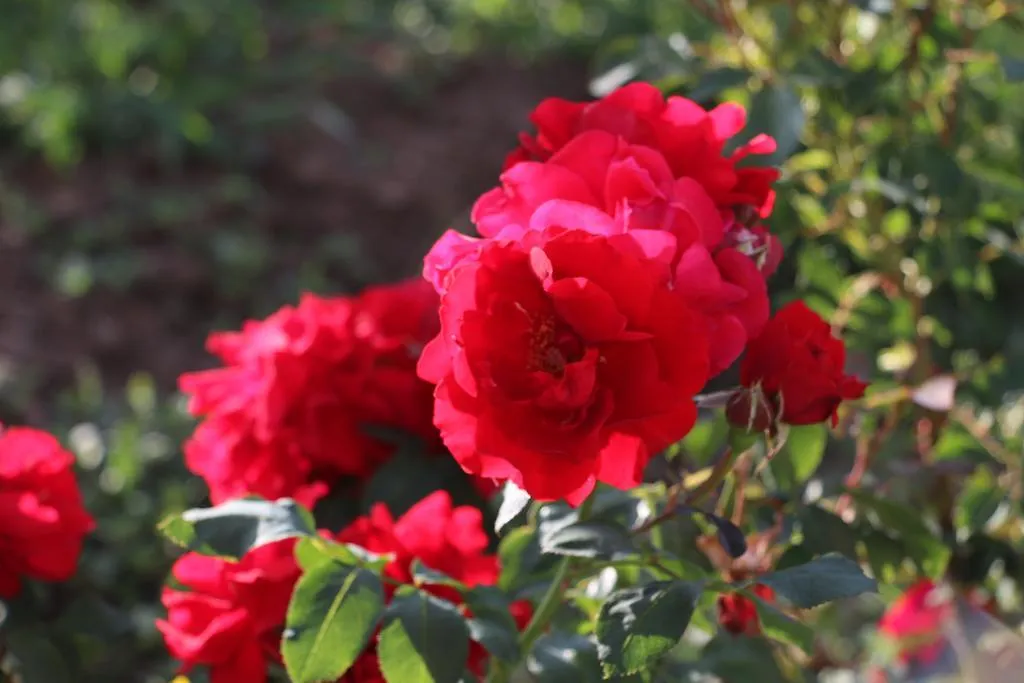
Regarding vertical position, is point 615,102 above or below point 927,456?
above

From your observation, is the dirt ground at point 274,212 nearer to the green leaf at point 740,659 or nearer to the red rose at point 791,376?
the green leaf at point 740,659

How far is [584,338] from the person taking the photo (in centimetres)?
73

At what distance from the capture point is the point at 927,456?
4.26ft

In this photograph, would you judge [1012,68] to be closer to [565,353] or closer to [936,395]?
[936,395]

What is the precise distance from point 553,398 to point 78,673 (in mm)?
674

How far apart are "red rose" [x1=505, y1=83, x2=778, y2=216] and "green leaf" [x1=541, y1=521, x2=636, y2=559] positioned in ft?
0.74

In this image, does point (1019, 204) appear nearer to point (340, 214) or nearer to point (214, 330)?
point (214, 330)

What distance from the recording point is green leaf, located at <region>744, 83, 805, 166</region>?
1.10m

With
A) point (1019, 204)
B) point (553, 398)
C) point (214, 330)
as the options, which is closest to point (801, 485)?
point (1019, 204)

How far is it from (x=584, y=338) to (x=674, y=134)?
0.19 metres

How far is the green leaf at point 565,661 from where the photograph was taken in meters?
0.92

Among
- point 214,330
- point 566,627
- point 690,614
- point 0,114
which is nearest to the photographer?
point 690,614

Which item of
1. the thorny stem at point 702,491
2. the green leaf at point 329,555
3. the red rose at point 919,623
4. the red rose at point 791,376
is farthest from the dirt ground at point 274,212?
the red rose at point 791,376

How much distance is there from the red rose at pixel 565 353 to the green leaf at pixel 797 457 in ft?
1.14
